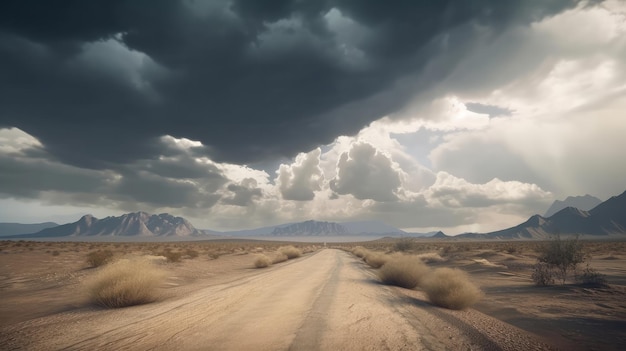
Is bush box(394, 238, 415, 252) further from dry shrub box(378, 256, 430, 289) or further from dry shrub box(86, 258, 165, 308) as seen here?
dry shrub box(86, 258, 165, 308)

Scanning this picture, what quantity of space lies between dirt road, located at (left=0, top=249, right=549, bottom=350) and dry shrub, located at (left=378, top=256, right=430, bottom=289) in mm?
4525

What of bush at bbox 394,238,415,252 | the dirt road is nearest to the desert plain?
the dirt road

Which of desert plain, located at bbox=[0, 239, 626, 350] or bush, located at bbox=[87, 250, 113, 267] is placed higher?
bush, located at bbox=[87, 250, 113, 267]

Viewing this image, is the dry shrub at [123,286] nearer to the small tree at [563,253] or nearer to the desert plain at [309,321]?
the desert plain at [309,321]

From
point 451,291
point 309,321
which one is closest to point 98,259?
point 309,321

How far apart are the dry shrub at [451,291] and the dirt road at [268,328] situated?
0.40m

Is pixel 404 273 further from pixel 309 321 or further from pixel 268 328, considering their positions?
pixel 268 328

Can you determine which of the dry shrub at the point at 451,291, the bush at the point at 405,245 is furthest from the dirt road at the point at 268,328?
the bush at the point at 405,245

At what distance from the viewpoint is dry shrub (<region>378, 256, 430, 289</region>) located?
15.6 meters

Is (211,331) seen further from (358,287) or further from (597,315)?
(597,315)

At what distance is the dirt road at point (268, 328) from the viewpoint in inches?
250

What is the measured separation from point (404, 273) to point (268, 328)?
1025 cm

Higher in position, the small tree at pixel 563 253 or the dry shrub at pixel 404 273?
the small tree at pixel 563 253

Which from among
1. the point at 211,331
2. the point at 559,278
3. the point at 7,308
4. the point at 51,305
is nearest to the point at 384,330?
the point at 211,331
